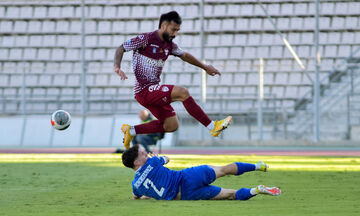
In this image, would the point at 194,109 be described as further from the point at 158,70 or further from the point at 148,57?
the point at 148,57

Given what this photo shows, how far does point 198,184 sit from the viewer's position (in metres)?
7.00

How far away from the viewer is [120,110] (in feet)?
77.6

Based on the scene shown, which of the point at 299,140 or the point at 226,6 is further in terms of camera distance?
the point at 226,6

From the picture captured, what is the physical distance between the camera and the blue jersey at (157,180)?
23.0 ft

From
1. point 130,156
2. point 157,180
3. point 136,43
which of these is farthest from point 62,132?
point 157,180

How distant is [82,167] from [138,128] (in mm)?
3458

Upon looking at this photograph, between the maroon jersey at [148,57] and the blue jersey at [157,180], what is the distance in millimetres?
2200

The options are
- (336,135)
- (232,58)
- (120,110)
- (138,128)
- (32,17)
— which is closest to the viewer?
(138,128)

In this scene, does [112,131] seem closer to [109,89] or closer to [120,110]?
[120,110]

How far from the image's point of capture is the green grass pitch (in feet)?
20.2

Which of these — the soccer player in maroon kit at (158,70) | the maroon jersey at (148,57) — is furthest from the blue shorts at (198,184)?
the maroon jersey at (148,57)

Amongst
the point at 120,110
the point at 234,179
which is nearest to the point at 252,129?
the point at 120,110

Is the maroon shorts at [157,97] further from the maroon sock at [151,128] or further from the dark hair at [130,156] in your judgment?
the dark hair at [130,156]

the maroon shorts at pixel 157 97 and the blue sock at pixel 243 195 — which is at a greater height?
the maroon shorts at pixel 157 97
